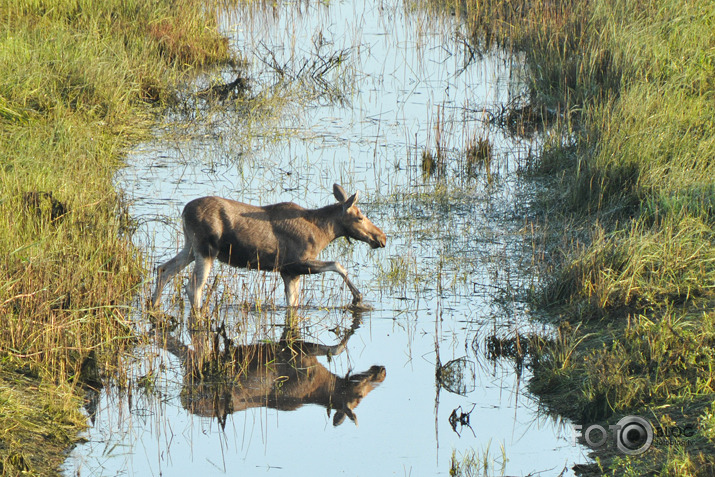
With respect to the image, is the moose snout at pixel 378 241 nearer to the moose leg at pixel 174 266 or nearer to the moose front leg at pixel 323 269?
the moose front leg at pixel 323 269

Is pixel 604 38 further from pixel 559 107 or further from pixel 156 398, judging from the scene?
pixel 156 398

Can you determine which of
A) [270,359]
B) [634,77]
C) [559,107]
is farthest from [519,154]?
[270,359]

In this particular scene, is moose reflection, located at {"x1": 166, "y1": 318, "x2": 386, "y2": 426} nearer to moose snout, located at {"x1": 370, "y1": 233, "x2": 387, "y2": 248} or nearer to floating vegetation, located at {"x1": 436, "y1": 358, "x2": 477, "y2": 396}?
floating vegetation, located at {"x1": 436, "y1": 358, "x2": 477, "y2": 396}

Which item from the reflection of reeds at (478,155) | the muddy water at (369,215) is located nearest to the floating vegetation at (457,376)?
the muddy water at (369,215)

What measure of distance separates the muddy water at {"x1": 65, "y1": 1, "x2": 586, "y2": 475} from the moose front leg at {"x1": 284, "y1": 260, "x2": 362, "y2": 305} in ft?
0.77

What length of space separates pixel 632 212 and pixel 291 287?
3.72 m

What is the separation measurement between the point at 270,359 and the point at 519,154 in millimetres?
6640

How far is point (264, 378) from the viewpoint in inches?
340

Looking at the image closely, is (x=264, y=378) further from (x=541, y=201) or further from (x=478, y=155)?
(x=478, y=155)

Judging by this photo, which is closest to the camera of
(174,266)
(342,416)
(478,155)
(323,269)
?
(342,416)

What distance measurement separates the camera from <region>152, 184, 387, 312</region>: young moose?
10.1m

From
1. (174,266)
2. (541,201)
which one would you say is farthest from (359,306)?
(541,201)

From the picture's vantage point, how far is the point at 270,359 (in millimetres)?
9078

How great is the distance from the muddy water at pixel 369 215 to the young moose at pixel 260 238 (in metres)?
0.25
